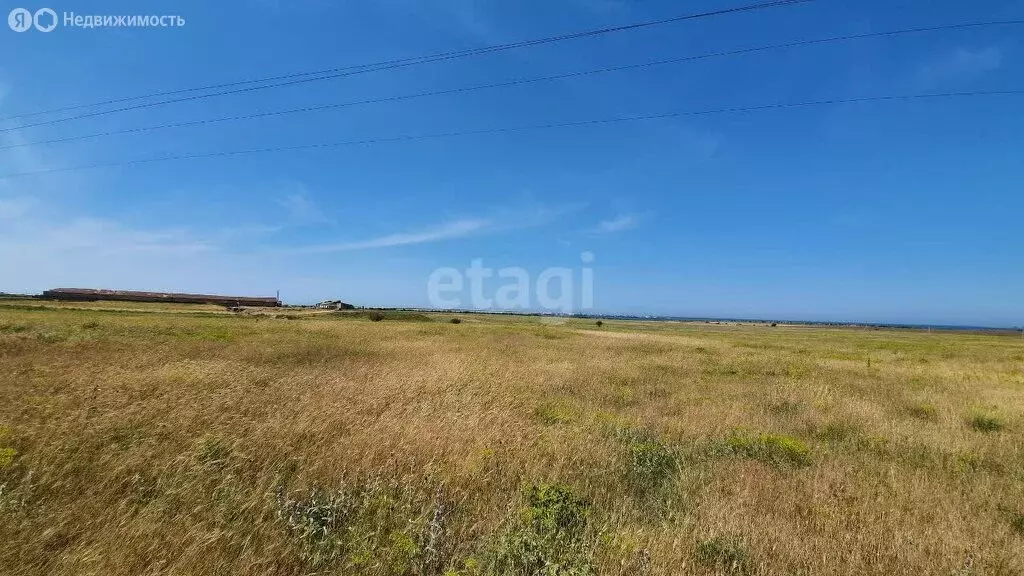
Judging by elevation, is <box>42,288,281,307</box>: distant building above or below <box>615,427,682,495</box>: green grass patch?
above

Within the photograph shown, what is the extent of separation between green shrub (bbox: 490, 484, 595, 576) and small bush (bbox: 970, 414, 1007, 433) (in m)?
13.8

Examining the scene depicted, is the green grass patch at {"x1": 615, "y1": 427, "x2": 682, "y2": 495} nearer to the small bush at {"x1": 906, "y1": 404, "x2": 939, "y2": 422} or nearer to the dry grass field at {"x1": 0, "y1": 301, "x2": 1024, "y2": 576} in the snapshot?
the dry grass field at {"x1": 0, "y1": 301, "x2": 1024, "y2": 576}

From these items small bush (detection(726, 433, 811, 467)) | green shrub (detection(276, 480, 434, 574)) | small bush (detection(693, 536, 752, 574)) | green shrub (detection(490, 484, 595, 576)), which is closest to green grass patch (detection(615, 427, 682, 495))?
small bush (detection(726, 433, 811, 467))

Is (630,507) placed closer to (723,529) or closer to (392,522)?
(723,529)

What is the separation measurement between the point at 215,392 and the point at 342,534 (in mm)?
5357

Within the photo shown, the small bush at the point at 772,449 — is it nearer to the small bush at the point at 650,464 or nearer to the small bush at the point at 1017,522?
the small bush at the point at 650,464

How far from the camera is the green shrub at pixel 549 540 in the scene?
3857 mm

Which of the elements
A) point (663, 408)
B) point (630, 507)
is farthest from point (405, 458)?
point (663, 408)

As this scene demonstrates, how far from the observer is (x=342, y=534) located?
14.1ft

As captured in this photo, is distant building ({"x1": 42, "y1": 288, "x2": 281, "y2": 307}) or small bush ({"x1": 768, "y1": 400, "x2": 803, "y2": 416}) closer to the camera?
small bush ({"x1": 768, "y1": 400, "x2": 803, "y2": 416})

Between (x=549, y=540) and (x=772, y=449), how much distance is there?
6.51 meters

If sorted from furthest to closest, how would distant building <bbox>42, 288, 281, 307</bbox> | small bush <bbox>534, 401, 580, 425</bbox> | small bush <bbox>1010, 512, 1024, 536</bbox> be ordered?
distant building <bbox>42, 288, 281, 307</bbox> < small bush <bbox>534, 401, 580, 425</bbox> < small bush <bbox>1010, 512, 1024, 536</bbox>

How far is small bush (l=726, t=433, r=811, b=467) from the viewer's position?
324 inches

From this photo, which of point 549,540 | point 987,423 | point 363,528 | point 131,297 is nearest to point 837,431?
point 987,423
